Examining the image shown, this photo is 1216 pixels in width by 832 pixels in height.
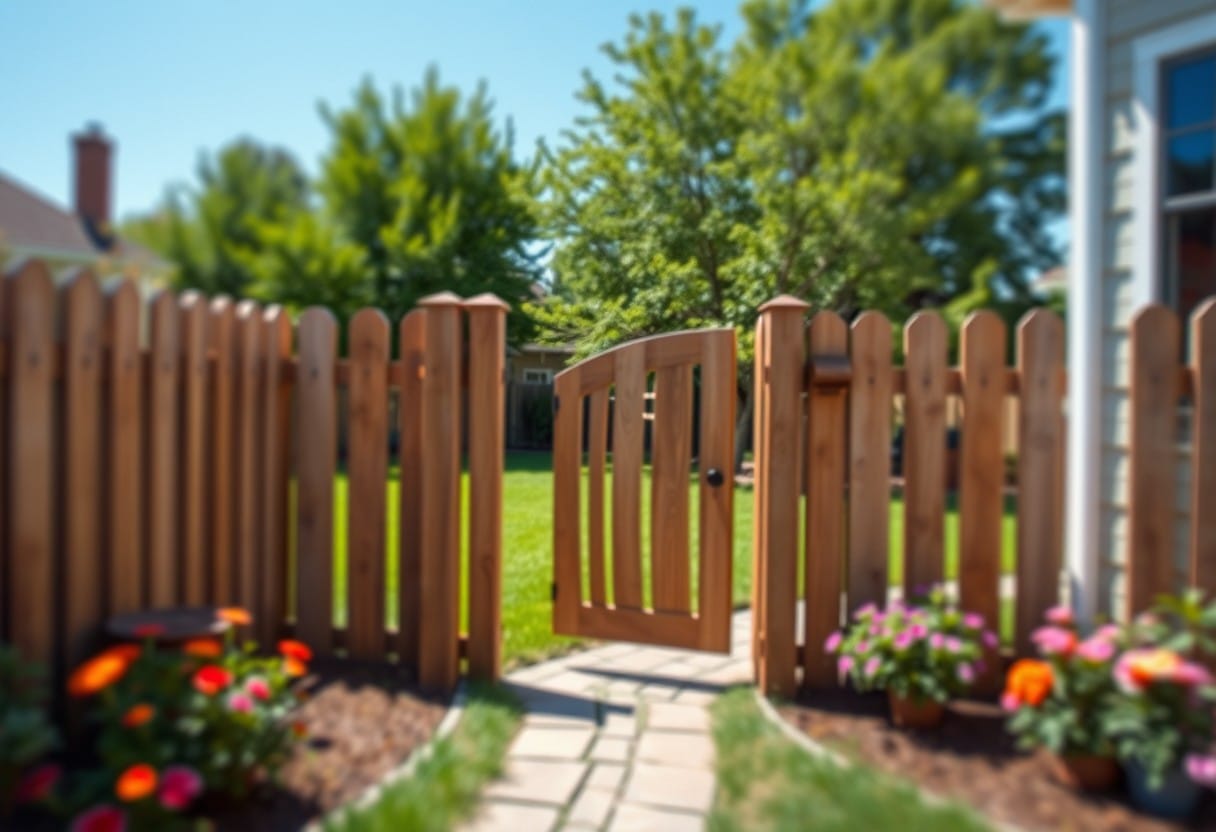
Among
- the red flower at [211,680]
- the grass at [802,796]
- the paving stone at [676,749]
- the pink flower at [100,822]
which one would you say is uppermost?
the red flower at [211,680]

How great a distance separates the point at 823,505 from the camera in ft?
9.95

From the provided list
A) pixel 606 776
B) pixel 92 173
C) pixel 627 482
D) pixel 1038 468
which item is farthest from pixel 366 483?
pixel 92 173

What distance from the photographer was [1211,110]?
2.79 m

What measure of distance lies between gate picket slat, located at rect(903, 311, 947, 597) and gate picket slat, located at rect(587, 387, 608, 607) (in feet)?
4.48

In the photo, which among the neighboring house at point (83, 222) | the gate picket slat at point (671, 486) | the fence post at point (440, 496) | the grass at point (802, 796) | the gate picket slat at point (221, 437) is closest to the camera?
the grass at point (802, 796)

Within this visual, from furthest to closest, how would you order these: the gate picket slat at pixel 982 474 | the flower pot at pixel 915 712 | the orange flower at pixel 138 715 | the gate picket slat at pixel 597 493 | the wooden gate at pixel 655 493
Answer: the gate picket slat at pixel 597 493 → the wooden gate at pixel 655 493 → the gate picket slat at pixel 982 474 → the flower pot at pixel 915 712 → the orange flower at pixel 138 715

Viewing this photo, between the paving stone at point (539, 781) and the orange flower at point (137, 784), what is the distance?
0.89 metres

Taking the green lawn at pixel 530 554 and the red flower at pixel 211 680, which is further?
the green lawn at pixel 530 554

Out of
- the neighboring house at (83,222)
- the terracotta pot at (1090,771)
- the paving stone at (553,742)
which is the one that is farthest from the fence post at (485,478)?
the neighboring house at (83,222)

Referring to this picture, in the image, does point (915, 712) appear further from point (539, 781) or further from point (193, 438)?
point (193, 438)

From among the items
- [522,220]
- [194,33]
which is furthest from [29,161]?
[522,220]

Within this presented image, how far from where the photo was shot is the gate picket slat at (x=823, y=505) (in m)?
2.98

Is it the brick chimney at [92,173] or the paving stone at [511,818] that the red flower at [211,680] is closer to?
the paving stone at [511,818]

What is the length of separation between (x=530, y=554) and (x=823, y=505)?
3243 millimetres
